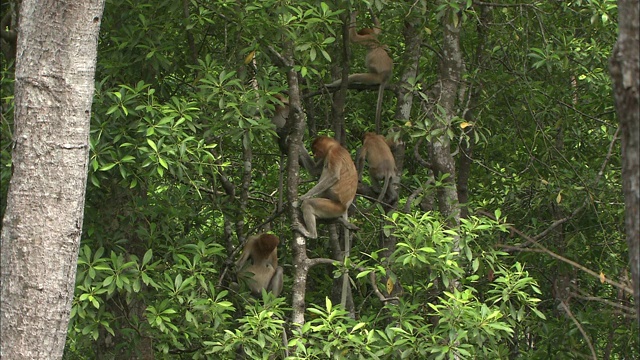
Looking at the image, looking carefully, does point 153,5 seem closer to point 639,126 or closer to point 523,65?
point 523,65

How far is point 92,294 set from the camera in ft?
21.0

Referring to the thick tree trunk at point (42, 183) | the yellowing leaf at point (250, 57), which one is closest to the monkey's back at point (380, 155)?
the yellowing leaf at point (250, 57)

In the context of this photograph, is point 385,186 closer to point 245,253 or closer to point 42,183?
point 245,253

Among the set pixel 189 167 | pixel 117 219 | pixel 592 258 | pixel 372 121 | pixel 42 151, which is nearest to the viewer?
pixel 42 151

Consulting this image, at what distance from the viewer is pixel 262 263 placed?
28.1 feet

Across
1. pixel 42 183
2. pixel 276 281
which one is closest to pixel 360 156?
pixel 276 281

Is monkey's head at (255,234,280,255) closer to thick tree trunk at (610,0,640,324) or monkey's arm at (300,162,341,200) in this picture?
monkey's arm at (300,162,341,200)

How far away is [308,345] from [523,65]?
3239 mm

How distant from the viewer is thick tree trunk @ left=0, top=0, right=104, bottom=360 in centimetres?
506

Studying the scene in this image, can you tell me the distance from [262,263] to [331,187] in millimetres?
924

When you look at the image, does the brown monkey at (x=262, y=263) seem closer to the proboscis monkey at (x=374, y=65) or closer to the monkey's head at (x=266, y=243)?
the monkey's head at (x=266, y=243)

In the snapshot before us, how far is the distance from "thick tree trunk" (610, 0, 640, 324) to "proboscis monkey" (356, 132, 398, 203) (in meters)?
6.66

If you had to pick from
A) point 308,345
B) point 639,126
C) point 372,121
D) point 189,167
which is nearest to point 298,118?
point 189,167

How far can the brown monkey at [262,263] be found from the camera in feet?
27.3
